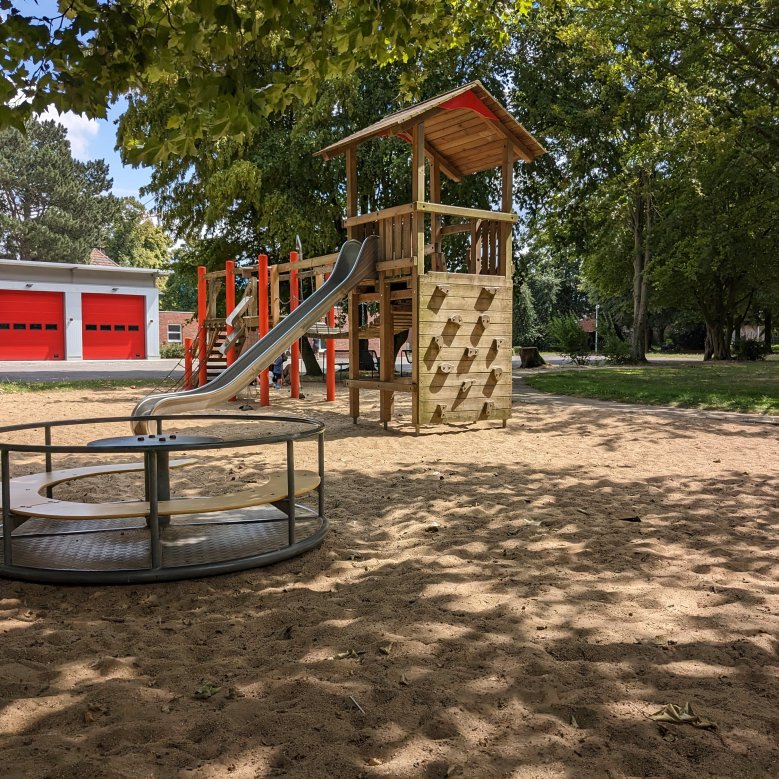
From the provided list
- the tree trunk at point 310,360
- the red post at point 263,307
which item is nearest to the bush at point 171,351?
the tree trunk at point 310,360

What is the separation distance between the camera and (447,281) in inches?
388

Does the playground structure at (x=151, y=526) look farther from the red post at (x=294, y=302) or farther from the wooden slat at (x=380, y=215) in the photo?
the red post at (x=294, y=302)

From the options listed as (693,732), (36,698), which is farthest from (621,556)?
(36,698)

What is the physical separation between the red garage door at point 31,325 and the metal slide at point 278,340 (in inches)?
1191

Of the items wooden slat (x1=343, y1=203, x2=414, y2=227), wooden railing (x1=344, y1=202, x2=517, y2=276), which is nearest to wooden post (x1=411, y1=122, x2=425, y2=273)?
wooden railing (x1=344, y1=202, x2=517, y2=276)

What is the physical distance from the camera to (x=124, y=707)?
2650 mm

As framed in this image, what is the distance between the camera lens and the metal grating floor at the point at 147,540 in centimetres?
439

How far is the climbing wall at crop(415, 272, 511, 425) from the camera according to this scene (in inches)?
383

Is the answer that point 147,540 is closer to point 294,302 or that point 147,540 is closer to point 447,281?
point 447,281

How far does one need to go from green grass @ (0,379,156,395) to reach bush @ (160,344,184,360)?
21.2 metres

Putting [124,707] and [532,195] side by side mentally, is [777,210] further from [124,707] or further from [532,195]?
[124,707]

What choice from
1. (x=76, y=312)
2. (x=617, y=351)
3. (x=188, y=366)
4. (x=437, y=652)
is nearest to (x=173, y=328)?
(x=76, y=312)

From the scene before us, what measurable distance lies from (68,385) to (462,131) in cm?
1283

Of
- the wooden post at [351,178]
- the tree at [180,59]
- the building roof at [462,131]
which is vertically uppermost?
the building roof at [462,131]
